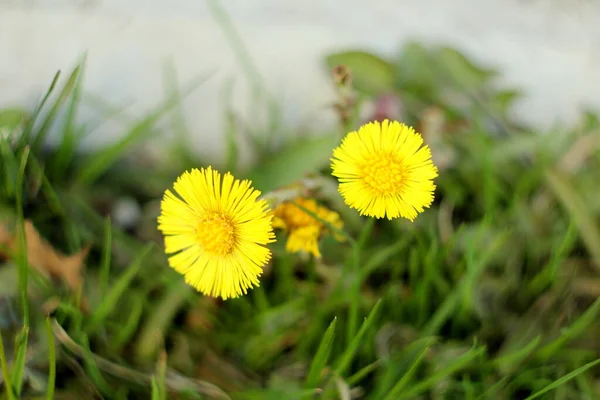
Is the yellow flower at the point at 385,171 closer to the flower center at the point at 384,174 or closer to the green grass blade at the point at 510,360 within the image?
the flower center at the point at 384,174

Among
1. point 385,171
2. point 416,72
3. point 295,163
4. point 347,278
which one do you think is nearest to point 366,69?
point 416,72

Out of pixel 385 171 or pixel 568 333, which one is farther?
pixel 568 333

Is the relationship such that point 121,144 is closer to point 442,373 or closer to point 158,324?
point 158,324

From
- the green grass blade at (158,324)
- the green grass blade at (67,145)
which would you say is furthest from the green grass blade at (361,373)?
the green grass blade at (67,145)

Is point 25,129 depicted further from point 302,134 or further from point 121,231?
point 302,134

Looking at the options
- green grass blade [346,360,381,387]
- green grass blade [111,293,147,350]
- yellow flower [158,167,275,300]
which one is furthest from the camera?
green grass blade [111,293,147,350]

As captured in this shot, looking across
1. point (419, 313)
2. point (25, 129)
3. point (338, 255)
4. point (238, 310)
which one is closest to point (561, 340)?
point (419, 313)

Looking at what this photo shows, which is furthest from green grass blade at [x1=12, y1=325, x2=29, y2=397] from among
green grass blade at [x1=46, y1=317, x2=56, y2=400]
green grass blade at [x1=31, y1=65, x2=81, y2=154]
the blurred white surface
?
the blurred white surface

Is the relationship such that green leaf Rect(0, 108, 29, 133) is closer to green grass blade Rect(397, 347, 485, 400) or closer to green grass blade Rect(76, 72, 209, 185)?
green grass blade Rect(76, 72, 209, 185)
